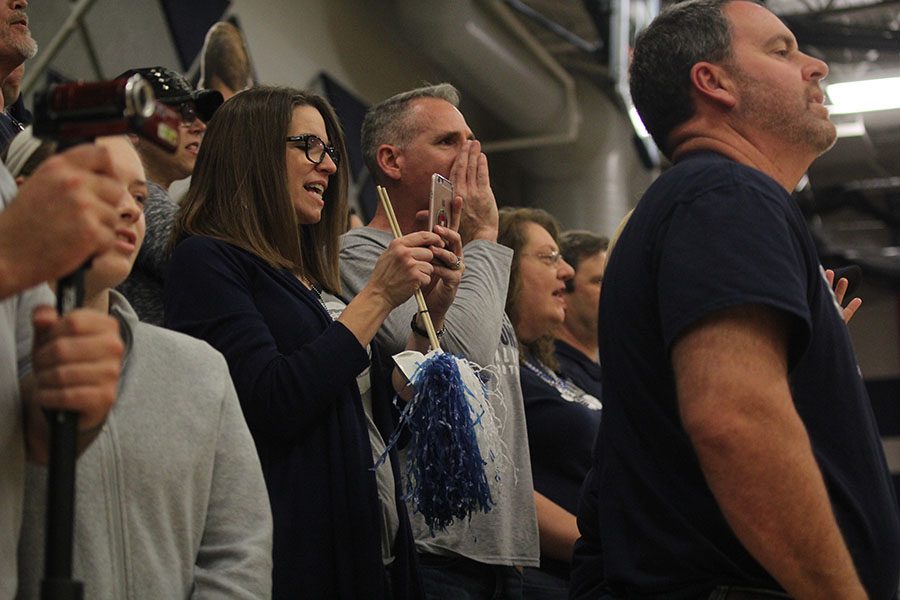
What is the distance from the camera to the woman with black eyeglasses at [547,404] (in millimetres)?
2488

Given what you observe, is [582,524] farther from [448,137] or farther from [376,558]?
[448,137]

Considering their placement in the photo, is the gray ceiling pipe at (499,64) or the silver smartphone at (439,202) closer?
the silver smartphone at (439,202)

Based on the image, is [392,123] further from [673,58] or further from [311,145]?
[673,58]

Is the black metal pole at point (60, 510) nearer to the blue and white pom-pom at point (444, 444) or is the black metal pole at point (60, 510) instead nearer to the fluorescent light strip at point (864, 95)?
the blue and white pom-pom at point (444, 444)

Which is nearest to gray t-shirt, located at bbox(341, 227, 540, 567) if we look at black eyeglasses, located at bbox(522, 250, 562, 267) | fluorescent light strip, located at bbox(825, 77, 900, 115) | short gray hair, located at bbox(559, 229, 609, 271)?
black eyeglasses, located at bbox(522, 250, 562, 267)

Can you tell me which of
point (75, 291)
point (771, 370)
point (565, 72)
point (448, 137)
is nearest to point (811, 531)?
point (771, 370)

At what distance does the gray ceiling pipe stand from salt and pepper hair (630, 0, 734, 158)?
4.46 m

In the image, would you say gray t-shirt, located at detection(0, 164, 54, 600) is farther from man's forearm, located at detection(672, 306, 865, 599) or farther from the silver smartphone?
the silver smartphone

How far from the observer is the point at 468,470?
1834 millimetres

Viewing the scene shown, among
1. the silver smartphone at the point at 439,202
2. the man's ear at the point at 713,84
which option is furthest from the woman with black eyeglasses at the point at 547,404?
the man's ear at the point at 713,84

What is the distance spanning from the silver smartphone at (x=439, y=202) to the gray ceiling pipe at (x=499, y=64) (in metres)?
4.02

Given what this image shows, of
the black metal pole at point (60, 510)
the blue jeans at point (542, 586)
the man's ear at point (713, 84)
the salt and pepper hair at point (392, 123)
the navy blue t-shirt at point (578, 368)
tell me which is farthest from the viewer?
the navy blue t-shirt at point (578, 368)

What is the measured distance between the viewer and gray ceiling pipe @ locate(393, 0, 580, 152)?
6152 mm

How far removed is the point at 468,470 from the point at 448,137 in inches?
36.2
